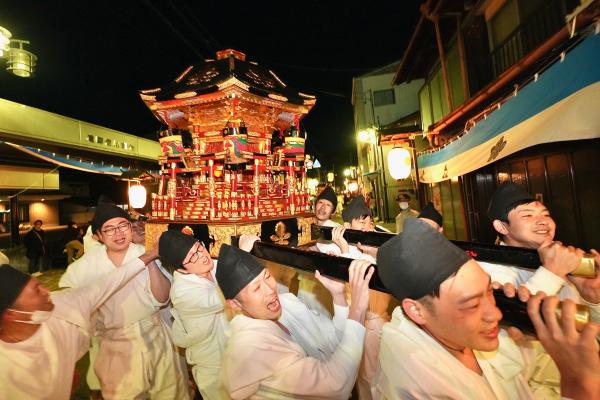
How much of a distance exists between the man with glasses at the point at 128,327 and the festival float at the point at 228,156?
185 cm

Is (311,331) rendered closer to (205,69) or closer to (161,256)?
(161,256)

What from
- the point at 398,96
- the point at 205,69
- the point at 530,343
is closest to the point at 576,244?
the point at 530,343

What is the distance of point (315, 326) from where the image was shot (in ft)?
7.67

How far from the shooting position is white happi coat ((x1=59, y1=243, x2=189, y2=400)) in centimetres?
280

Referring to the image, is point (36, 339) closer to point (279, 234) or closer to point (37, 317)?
point (37, 317)

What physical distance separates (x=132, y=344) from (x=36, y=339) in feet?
3.65

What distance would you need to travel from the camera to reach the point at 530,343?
175 cm

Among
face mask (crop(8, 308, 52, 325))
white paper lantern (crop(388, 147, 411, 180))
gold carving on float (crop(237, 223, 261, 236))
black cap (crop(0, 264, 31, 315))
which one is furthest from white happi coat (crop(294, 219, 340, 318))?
white paper lantern (crop(388, 147, 411, 180))

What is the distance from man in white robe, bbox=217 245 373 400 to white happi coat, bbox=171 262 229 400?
31.8 inches

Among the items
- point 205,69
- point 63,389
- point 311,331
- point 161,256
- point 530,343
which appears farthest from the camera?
point 205,69

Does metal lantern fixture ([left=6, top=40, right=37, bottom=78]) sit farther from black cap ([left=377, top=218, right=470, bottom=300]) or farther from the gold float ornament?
black cap ([left=377, top=218, right=470, bottom=300])

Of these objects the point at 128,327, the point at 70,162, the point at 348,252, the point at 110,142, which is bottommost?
the point at 128,327

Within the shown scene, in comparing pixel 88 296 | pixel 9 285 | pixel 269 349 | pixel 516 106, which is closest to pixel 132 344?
pixel 88 296

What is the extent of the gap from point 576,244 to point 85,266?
7.35m
